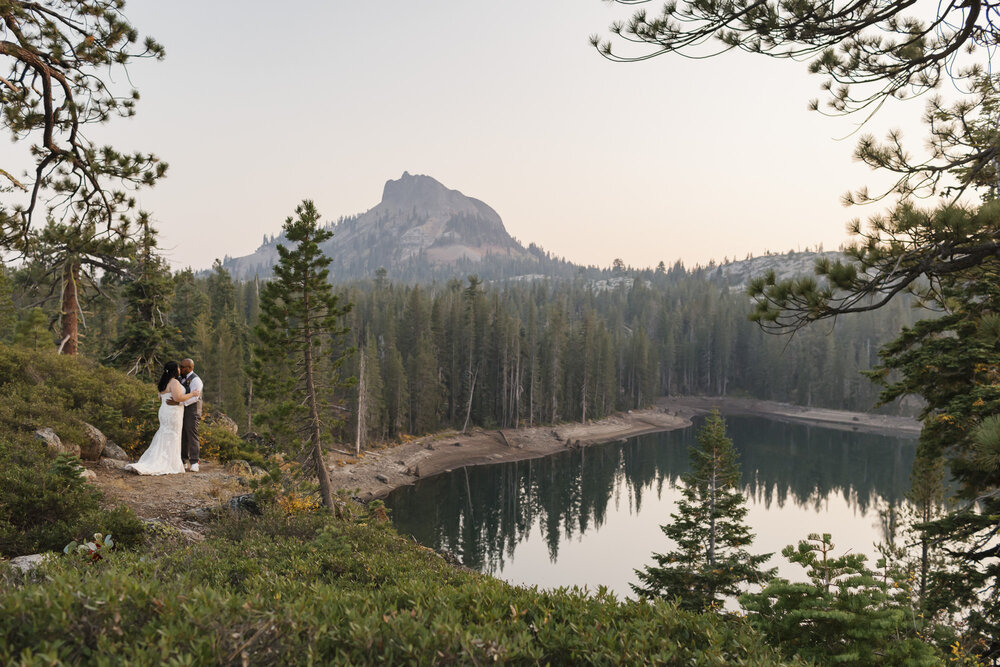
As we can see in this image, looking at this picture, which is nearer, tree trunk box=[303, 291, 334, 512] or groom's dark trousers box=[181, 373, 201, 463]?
groom's dark trousers box=[181, 373, 201, 463]

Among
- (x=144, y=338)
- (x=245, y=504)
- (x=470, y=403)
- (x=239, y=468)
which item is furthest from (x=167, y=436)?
(x=470, y=403)

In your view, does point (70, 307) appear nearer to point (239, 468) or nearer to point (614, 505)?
point (239, 468)

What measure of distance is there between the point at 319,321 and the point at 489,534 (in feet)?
74.1

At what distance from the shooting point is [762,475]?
48500 mm

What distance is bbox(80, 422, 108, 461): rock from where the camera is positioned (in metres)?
11.6

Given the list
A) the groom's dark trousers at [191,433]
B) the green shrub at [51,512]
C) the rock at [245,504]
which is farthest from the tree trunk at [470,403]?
the green shrub at [51,512]

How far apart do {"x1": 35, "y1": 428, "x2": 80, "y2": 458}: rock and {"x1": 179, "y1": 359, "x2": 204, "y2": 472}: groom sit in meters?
2.13

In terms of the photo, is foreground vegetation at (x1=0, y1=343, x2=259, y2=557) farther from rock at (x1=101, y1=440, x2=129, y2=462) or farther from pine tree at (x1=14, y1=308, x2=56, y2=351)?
pine tree at (x1=14, y1=308, x2=56, y2=351)

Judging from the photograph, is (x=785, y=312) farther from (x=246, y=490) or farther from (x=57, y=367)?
(x=57, y=367)

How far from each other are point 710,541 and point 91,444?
1765 cm

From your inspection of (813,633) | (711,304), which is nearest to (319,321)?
(813,633)

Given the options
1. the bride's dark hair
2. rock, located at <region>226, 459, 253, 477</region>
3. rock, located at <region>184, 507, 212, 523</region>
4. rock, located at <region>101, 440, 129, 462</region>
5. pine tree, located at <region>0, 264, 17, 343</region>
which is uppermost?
pine tree, located at <region>0, 264, 17, 343</region>

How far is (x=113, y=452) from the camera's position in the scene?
497 inches

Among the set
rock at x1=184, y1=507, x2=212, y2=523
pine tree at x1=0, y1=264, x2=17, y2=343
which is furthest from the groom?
pine tree at x1=0, y1=264, x2=17, y2=343
